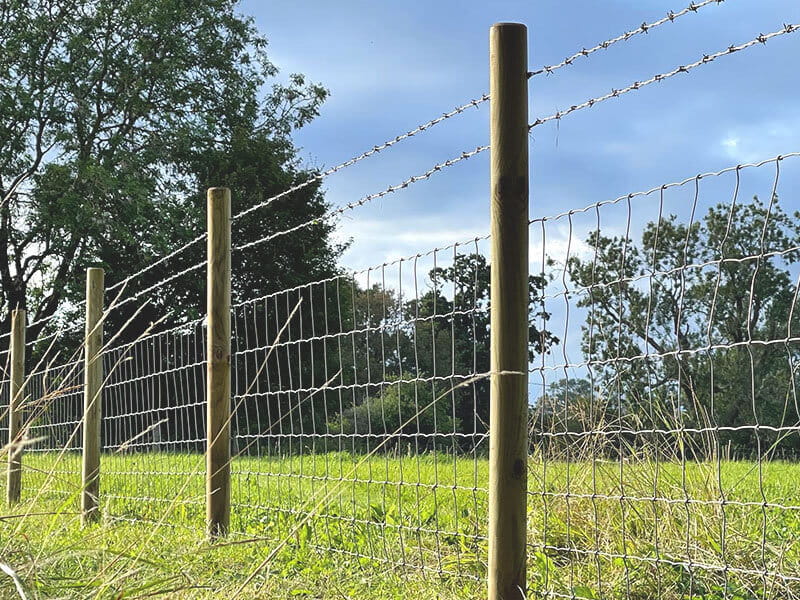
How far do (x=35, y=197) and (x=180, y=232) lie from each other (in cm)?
284

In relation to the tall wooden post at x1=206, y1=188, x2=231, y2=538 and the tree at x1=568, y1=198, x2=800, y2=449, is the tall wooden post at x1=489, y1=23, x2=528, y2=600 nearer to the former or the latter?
the tree at x1=568, y1=198, x2=800, y2=449

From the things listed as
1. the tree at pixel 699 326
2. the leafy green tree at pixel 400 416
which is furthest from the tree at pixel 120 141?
the tree at pixel 699 326

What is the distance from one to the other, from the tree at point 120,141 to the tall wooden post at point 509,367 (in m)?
14.8

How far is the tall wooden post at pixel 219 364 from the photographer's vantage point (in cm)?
487

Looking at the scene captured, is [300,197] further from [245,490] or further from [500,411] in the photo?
[500,411]

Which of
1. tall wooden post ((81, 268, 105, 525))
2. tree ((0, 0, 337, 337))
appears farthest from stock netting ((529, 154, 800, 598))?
tree ((0, 0, 337, 337))

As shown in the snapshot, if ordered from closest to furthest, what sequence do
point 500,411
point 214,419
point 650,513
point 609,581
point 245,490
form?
point 500,411 → point 609,581 → point 650,513 → point 214,419 → point 245,490

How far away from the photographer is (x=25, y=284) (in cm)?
1862

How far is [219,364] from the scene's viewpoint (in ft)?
16.4

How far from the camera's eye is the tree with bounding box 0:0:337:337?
57.0 ft

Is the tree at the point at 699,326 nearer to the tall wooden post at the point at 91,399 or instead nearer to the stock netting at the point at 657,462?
the stock netting at the point at 657,462

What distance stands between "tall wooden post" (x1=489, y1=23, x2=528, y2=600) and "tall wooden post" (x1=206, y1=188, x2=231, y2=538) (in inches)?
88.2

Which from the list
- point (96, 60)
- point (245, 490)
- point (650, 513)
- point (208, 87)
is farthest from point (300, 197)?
point (650, 513)

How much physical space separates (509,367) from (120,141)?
54.6 feet
